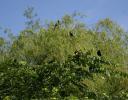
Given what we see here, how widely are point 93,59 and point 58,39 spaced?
23.4 m

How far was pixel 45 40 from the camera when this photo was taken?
32.4 meters

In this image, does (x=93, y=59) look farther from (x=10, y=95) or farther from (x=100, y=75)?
(x=10, y=95)

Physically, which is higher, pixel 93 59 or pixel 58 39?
pixel 58 39

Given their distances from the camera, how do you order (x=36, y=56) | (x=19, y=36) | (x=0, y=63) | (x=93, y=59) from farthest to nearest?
1. (x=19, y=36)
2. (x=36, y=56)
3. (x=0, y=63)
4. (x=93, y=59)

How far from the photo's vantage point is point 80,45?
31.4 meters

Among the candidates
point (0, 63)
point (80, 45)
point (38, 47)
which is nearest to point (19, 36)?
point (38, 47)

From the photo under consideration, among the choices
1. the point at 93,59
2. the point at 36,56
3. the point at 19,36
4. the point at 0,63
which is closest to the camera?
the point at 93,59

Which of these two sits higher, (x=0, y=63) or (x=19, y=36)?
(x=19, y=36)

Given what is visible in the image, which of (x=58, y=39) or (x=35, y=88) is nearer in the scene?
(x=35, y=88)

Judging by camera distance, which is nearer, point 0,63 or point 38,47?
point 0,63

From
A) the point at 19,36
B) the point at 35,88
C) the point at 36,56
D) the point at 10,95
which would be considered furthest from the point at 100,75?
the point at 19,36

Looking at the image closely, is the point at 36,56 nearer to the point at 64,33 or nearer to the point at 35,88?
the point at 64,33

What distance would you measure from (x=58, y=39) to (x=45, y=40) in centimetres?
105

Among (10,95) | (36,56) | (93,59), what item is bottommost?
(10,95)
